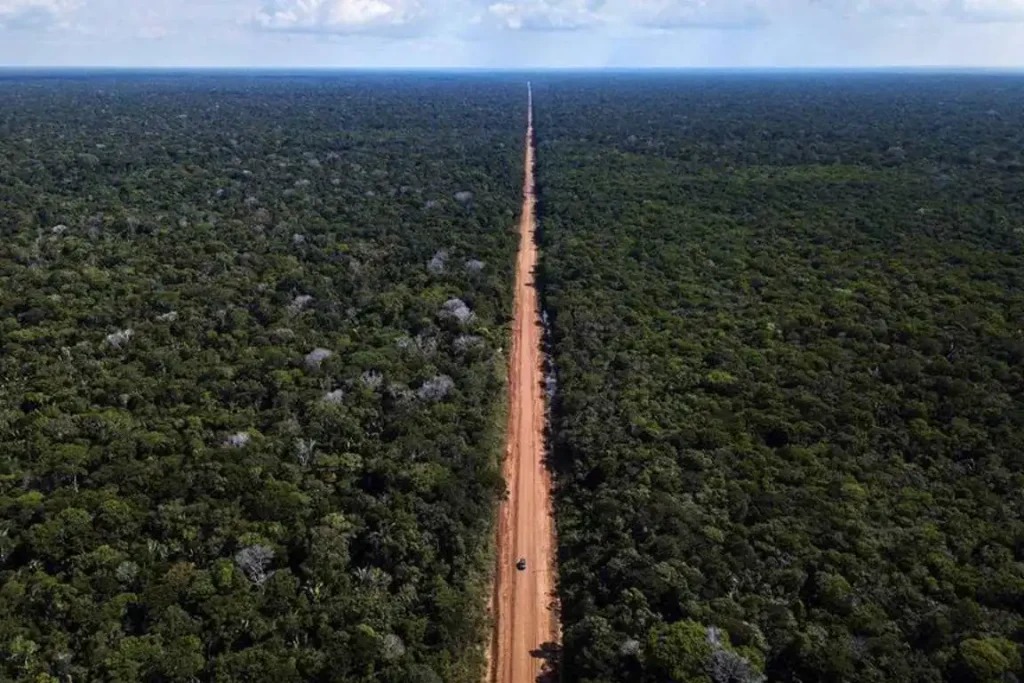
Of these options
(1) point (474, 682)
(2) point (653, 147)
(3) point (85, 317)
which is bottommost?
(1) point (474, 682)

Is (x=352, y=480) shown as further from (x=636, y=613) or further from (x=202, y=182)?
(x=202, y=182)

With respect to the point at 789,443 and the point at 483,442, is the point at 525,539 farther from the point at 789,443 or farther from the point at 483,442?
the point at 789,443

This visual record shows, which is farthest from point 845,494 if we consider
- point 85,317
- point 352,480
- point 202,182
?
point 202,182

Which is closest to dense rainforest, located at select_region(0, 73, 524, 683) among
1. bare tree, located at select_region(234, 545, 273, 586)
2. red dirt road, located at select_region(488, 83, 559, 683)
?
bare tree, located at select_region(234, 545, 273, 586)

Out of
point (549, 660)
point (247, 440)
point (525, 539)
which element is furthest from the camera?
point (247, 440)

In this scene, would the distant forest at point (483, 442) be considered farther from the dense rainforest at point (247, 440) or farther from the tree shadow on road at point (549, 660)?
the tree shadow on road at point (549, 660)

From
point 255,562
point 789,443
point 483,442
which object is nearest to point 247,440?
point 255,562
